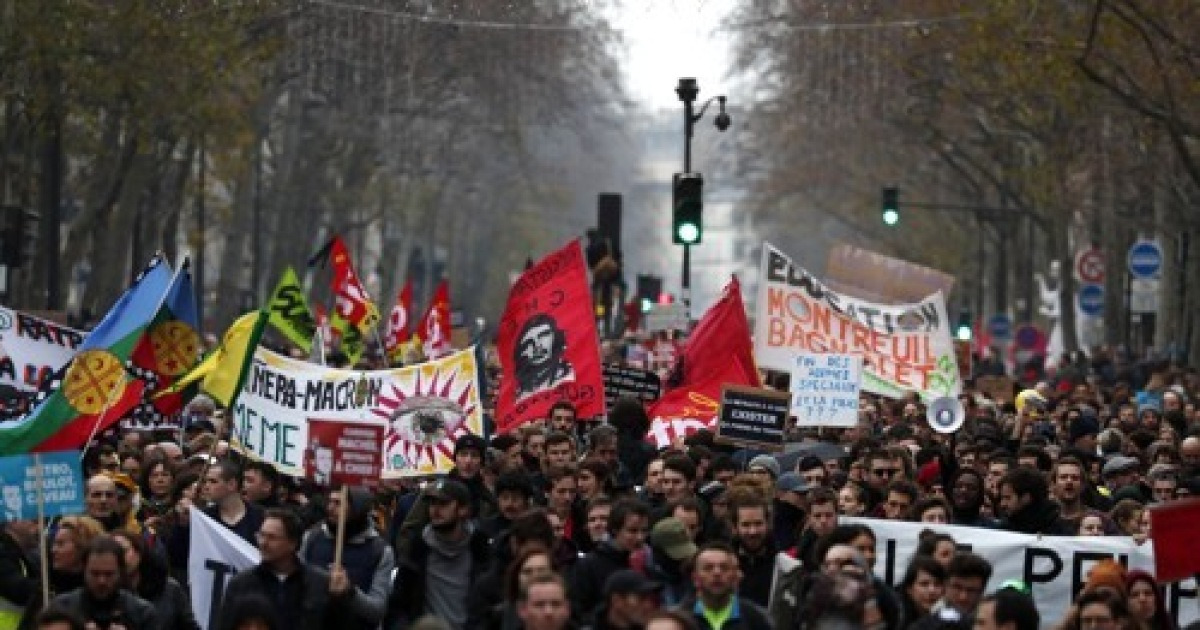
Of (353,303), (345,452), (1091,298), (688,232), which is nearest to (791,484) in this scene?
(345,452)

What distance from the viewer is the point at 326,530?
1492 cm

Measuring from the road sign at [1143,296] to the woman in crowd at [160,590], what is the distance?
113 feet

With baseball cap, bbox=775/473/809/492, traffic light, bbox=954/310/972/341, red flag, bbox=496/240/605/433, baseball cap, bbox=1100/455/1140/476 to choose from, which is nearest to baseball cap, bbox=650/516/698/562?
baseball cap, bbox=775/473/809/492

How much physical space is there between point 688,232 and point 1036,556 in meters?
18.3

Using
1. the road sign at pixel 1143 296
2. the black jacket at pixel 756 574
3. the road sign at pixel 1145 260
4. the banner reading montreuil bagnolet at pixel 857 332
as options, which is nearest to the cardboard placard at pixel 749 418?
the banner reading montreuil bagnolet at pixel 857 332

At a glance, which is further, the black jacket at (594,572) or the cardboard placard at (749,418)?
the cardboard placard at (749,418)

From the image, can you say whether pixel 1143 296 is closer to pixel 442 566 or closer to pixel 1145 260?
pixel 1145 260

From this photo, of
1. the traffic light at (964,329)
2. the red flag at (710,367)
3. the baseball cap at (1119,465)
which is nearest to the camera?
the baseball cap at (1119,465)

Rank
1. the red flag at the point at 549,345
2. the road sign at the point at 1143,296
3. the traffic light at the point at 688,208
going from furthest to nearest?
the road sign at the point at 1143,296, the traffic light at the point at 688,208, the red flag at the point at 549,345

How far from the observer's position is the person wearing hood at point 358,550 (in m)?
14.4

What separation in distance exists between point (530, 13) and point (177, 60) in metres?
11.7

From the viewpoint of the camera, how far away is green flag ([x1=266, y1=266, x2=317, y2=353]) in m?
23.0

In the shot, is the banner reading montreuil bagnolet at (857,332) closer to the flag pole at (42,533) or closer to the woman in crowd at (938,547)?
the woman in crowd at (938,547)

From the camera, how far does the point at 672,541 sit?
46.0 ft
